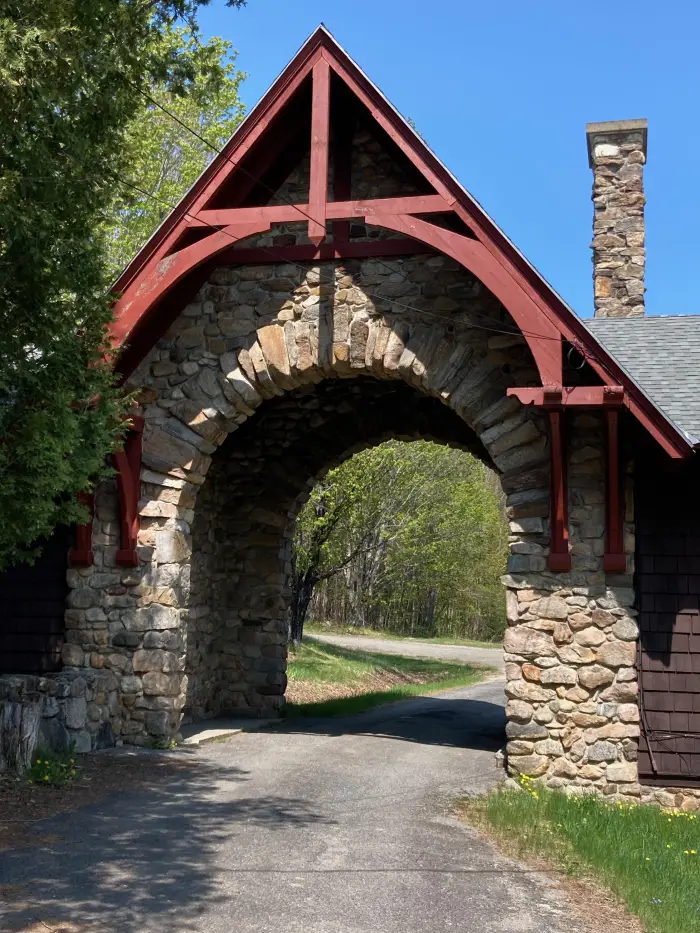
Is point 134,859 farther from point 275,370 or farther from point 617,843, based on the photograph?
point 275,370

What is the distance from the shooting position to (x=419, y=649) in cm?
3139

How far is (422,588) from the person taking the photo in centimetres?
4097

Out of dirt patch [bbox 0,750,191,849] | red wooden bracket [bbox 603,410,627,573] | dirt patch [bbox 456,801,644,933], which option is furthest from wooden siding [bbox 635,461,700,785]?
dirt patch [bbox 0,750,191,849]

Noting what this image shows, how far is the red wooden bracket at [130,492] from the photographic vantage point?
10197 millimetres

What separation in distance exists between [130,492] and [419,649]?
73.2 ft

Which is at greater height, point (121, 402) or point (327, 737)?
point (121, 402)

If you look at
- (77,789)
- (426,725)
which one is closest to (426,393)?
(426,725)

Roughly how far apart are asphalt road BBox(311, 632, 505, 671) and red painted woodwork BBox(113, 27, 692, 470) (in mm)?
17851

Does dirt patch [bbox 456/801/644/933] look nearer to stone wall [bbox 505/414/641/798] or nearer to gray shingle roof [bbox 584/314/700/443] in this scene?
stone wall [bbox 505/414/641/798]

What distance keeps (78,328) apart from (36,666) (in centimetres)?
429

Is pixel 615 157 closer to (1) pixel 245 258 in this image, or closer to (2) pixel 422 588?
(1) pixel 245 258

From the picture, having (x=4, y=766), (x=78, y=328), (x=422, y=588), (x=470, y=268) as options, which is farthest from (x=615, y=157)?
(x=422, y=588)

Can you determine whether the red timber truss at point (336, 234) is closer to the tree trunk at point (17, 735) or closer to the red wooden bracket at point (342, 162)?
the red wooden bracket at point (342, 162)

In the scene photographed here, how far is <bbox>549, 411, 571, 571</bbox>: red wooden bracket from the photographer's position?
356 inches
